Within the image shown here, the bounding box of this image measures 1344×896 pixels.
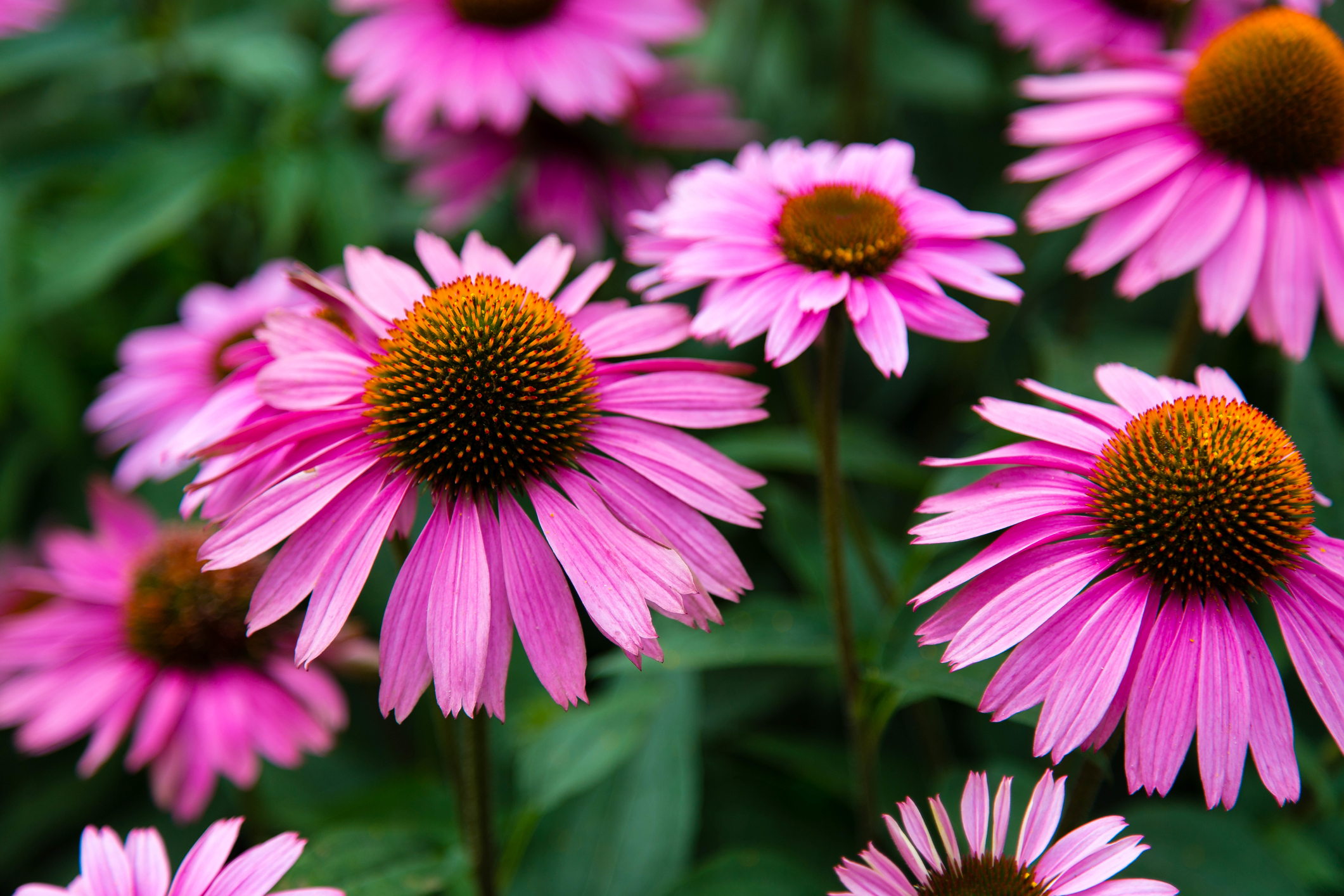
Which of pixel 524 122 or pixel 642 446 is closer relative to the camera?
pixel 642 446

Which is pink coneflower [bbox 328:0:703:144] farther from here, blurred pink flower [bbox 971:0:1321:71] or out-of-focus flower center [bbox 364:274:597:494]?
out-of-focus flower center [bbox 364:274:597:494]

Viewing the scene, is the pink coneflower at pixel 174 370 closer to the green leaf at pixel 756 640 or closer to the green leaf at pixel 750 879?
the green leaf at pixel 756 640

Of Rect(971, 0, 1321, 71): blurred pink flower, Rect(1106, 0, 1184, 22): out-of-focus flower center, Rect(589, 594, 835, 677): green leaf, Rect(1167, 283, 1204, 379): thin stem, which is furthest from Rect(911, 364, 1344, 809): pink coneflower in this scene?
Rect(1106, 0, 1184, 22): out-of-focus flower center

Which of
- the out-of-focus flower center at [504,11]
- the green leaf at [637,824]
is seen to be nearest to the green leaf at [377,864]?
the green leaf at [637,824]

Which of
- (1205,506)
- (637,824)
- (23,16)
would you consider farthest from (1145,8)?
(23,16)

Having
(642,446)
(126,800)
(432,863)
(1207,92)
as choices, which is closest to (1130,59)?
(1207,92)

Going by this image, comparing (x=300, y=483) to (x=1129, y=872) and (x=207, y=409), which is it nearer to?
(x=207, y=409)

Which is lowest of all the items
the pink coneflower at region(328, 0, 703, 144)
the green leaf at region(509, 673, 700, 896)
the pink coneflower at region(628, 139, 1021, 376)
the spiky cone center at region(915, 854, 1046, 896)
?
the spiky cone center at region(915, 854, 1046, 896)
